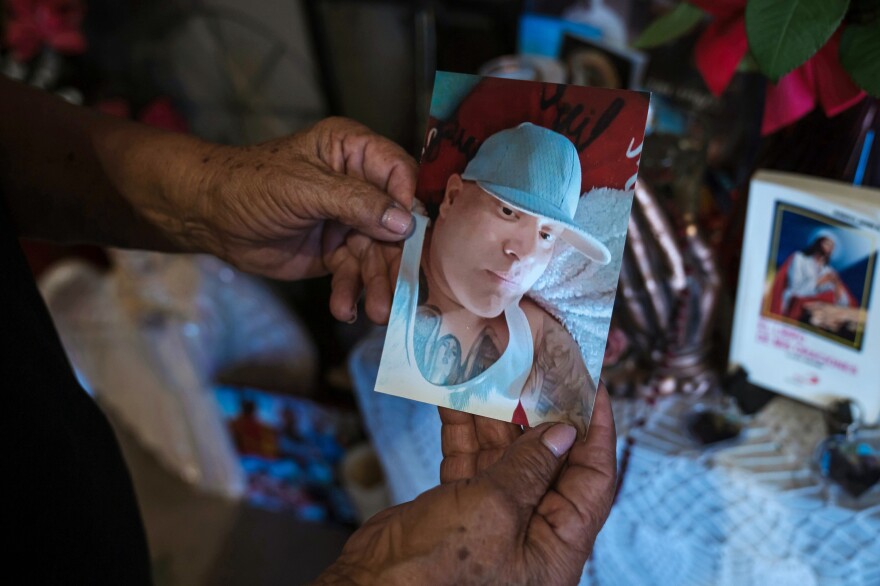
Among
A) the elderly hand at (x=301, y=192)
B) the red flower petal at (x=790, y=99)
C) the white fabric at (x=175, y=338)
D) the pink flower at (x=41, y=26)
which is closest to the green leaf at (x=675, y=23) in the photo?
the red flower petal at (x=790, y=99)

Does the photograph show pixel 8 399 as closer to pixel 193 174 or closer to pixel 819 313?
pixel 193 174

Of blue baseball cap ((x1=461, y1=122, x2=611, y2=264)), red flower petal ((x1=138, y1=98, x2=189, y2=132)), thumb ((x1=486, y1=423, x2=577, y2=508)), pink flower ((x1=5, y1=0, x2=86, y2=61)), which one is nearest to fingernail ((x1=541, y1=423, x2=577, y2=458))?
thumb ((x1=486, y1=423, x2=577, y2=508))

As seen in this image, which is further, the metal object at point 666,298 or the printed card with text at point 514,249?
the metal object at point 666,298

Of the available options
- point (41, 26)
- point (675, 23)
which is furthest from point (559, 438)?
point (41, 26)

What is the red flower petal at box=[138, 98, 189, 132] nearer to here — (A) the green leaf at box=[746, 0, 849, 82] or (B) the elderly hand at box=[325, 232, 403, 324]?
(B) the elderly hand at box=[325, 232, 403, 324]

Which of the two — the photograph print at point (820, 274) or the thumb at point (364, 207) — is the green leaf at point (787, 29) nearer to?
the photograph print at point (820, 274)

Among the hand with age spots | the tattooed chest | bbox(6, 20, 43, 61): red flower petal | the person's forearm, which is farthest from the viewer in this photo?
bbox(6, 20, 43, 61): red flower petal

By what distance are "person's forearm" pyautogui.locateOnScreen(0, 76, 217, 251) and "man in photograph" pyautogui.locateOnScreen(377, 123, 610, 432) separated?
0.29 meters

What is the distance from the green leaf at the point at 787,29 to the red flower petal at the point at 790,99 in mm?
73

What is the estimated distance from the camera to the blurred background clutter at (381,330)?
2.19 ft

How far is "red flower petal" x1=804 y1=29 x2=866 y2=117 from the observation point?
0.61 meters

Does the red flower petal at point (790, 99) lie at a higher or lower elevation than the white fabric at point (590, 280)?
higher

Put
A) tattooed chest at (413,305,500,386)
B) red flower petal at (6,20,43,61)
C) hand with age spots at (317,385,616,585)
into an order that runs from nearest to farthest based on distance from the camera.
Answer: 1. hand with age spots at (317,385,616,585)
2. tattooed chest at (413,305,500,386)
3. red flower petal at (6,20,43,61)

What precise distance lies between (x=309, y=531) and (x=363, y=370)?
0.73 meters
